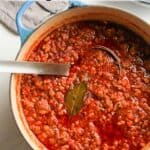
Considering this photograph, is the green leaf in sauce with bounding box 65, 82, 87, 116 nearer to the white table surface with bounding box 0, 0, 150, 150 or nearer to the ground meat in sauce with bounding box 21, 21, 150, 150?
the ground meat in sauce with bounding box 21, 21, 150, 150

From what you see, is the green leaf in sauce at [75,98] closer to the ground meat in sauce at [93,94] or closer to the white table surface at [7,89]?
the ground meat in sauce at [93,94]

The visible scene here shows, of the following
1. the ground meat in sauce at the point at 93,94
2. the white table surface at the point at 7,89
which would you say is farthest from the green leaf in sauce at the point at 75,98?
the white table surface at the point at 7,89

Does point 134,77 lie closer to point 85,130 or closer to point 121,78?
point 121,78

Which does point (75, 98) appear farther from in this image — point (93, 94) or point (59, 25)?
point (59, 25)

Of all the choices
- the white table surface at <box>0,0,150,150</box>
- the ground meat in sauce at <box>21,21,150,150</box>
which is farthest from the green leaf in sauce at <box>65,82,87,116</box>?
the white table surface at <box>0,0,150,150</box>

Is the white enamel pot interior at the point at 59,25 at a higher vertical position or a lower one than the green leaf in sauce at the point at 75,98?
higher

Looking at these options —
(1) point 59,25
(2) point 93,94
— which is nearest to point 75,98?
(2) point 93,94
